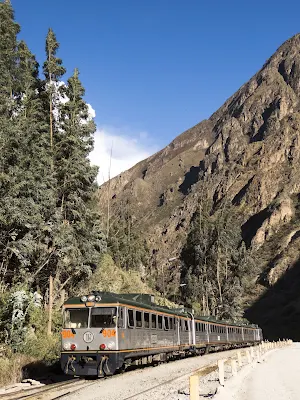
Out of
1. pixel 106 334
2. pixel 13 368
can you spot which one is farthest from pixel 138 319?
pixel 13 368

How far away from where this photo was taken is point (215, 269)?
6556 cm

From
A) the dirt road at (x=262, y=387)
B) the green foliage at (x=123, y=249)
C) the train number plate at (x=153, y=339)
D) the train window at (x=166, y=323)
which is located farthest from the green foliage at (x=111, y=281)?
the dirt road at (x=262, y=387)

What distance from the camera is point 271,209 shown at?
144250 mm

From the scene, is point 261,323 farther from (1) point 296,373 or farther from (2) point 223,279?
(1) point 296,373

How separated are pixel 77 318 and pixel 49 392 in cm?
382

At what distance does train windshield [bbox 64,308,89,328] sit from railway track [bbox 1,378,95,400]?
6.68 ft

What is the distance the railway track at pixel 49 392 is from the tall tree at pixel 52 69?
20.2 m

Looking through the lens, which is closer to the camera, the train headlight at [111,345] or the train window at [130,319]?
the train headlight at [111,345]

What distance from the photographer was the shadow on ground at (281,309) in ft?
314

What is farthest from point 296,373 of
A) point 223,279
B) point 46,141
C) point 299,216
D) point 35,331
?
point 299,216

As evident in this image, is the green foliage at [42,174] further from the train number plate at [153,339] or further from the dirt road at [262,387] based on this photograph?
the dirt road at [262,387]

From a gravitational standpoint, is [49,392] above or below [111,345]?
below

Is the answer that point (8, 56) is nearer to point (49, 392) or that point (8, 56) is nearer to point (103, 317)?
point (103, 317)

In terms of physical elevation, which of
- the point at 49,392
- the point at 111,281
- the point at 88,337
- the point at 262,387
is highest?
the point at 111,281
